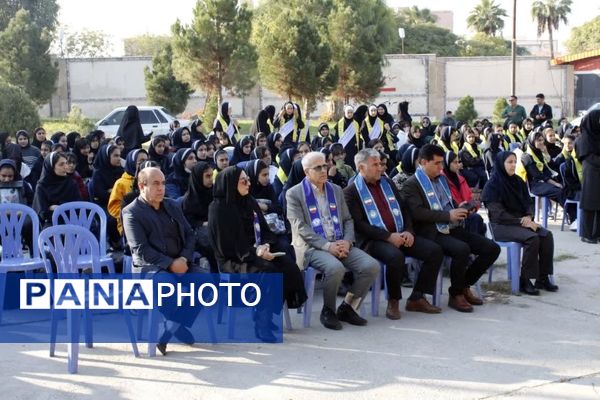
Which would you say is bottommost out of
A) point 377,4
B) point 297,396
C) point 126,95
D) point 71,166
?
point 297,396

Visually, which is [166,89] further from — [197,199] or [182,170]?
[197,199]

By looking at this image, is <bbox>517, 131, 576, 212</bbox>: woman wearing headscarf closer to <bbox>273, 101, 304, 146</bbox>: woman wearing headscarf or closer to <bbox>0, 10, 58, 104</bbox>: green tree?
<bbox>273, 101, 304, 146</bbox>: woman wearing headscarf

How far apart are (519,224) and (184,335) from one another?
127 inches

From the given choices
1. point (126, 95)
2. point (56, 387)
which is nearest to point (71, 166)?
point (56, 387)

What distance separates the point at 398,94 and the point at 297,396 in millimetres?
32512

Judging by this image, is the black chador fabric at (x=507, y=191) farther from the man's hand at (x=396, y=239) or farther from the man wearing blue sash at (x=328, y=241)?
the man wearing blue sash at (x=328, y=241)

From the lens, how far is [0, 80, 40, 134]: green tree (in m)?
20.3

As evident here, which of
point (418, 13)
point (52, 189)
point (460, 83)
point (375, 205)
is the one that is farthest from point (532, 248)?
point (418, 13)

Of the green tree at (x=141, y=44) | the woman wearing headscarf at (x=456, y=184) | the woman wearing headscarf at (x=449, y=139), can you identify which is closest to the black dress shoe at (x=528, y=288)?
the woman wearing headscarf at (x=456, y=184)

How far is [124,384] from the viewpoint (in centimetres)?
470

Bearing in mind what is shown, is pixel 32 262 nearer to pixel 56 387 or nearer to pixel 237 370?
pixel 56 387

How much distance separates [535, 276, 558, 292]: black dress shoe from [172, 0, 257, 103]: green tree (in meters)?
17.1

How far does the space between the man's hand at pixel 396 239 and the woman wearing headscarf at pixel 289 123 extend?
7.17m

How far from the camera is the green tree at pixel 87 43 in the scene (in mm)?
58188
